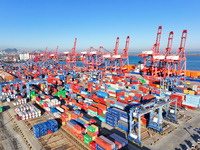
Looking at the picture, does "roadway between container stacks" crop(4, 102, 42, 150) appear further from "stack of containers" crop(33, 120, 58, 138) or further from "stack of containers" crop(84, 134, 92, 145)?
"stack of containers" crop(84, 134, 92, 145)

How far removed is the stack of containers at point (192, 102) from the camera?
3631 centimetres

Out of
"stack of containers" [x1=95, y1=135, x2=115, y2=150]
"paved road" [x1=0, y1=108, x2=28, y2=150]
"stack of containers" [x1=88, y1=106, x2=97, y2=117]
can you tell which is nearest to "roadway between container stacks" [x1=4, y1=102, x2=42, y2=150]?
"paved road" [x1=0, y1=108, x2=28, y2=150]

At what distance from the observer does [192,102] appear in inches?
1447

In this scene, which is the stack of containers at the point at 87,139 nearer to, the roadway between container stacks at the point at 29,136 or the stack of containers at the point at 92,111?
the roadway between container stacks at the point at 29,136

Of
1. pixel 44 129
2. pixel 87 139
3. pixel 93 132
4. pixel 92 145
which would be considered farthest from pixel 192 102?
pixel 44 129

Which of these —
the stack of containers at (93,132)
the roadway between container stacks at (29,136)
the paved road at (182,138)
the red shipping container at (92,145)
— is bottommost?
the roadway between container stacks at (29,136)

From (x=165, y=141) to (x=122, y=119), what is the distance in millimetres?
8067

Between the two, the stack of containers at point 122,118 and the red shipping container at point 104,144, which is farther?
the stack of containers at point 122,118

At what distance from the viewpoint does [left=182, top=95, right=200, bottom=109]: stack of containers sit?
3631cm

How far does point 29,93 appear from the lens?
44.4 m

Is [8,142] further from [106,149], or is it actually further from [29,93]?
[29,93]

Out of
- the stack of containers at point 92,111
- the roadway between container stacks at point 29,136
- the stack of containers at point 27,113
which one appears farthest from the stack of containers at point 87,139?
the stack of containers at point 27,113

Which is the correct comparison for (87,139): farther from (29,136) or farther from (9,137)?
(9,137)

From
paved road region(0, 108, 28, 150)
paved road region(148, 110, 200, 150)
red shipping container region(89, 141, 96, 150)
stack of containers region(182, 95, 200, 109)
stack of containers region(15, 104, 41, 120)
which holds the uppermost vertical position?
stack of containers region(182, 95, 200, 109)
